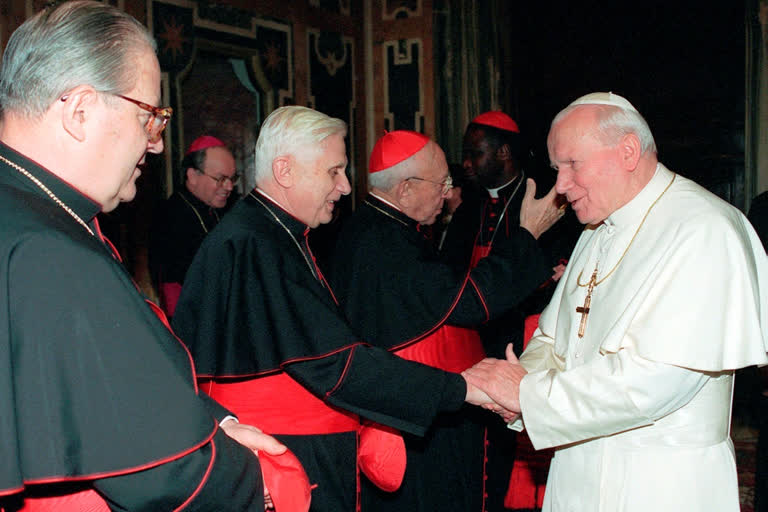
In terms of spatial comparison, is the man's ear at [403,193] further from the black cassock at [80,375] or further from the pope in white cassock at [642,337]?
the black cassock at [80,375]

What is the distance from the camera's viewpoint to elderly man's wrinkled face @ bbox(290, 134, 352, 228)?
2.51m

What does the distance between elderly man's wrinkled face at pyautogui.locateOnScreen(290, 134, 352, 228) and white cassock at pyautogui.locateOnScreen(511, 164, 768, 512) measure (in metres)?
0.95

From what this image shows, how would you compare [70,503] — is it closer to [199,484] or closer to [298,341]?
[199,484]

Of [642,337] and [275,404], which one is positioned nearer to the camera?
[642,337]

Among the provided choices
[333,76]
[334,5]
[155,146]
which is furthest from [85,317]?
[334,5]

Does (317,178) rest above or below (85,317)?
above

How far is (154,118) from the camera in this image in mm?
1479

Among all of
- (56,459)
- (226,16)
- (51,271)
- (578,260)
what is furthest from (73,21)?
(226,16)

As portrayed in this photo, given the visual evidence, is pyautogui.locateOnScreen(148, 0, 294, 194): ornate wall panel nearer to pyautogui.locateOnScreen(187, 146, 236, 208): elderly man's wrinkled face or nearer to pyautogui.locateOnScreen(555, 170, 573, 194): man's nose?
pyautogui.locateOnScreen(187, 146, 236, 208): elderly man's wrinkled face

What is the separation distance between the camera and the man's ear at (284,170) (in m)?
2.50

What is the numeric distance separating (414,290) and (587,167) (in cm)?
96

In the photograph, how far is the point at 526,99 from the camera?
7328mm

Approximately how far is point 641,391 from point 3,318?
155 cm

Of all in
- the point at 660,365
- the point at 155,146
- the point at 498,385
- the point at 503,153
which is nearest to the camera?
the point at 155,146
